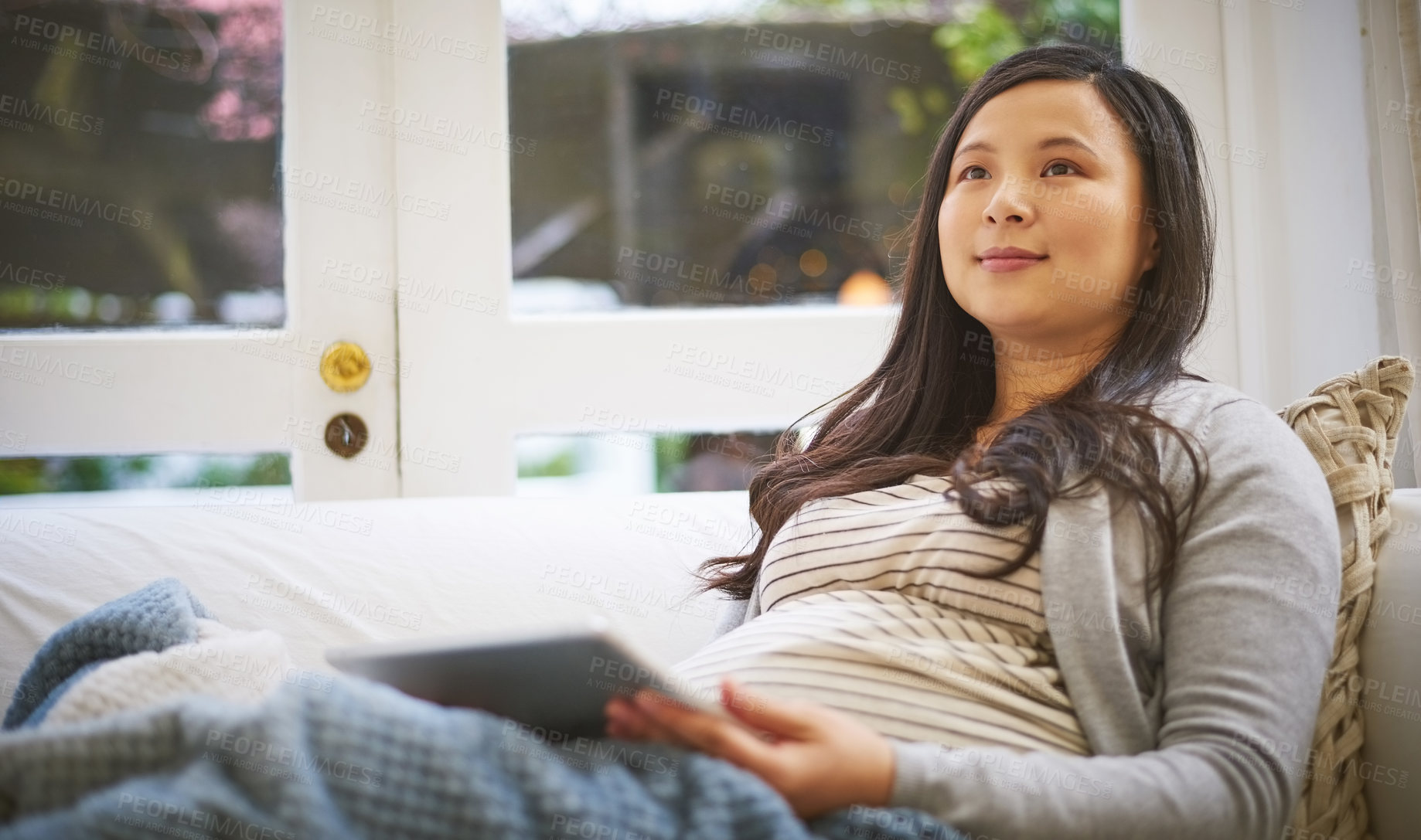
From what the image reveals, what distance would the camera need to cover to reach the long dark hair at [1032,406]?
931 mm

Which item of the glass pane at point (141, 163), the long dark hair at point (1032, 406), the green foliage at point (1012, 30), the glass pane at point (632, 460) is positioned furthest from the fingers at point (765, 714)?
the green foliage at point (1012, 30)

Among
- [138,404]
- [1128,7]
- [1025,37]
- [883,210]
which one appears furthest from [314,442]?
[1128,7]

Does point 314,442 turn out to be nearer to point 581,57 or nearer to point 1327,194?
point 581,57

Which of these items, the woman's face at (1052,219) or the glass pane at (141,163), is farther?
the glass pane at (141,163)

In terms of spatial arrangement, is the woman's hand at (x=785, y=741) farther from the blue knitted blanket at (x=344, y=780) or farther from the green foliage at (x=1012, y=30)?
the green foliage at (x=1012, y=30)

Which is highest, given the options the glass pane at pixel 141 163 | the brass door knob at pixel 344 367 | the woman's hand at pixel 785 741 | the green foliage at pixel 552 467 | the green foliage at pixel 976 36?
the green foliage at pixel 976 36

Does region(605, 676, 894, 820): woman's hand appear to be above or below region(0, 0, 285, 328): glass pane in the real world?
below

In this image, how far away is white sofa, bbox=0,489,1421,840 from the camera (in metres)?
1.24

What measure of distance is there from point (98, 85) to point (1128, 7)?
1.70 meters

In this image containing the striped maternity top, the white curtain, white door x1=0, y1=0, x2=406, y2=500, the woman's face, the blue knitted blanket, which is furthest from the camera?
white door x1=0, y1=0, x2=406, y2=500

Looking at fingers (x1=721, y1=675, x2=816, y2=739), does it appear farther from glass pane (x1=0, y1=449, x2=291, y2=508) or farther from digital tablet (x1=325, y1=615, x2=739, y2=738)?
glass pane (x1=0, y1=449, x2=291, y2=508)

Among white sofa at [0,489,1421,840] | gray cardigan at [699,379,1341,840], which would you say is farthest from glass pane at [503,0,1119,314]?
gray cardigan at [699,379,1341,840]

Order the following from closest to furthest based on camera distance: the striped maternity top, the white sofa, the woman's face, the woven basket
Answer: the striped maternity top < the woven basket < the woman's face < the white sofa

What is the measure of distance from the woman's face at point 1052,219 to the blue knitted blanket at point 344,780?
64cm
